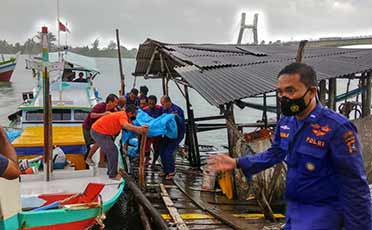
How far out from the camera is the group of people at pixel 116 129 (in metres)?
7.73

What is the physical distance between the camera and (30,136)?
9078 mm

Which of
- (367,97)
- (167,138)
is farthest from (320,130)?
(367,97)

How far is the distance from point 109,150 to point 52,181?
119 centimetres

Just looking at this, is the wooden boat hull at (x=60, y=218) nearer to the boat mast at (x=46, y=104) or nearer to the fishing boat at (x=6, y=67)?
the boat mast at (x=46, y=104)

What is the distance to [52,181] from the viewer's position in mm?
7500

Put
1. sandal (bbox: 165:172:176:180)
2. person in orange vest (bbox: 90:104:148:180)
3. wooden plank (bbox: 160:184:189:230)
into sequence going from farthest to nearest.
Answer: sandal (bbox: 165:172:176:180)
person in orange vest (bbox: 90:104:148:180)
wooden plank (bbox: 160:184:189:230)

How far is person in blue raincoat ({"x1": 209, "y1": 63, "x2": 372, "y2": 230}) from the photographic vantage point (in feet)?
7.97

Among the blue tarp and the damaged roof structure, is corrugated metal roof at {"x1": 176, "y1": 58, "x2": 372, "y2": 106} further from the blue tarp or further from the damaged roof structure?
the blue tarp

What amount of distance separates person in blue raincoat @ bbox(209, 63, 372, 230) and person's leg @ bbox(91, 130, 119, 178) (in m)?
5.38

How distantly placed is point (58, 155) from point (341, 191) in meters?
6.85

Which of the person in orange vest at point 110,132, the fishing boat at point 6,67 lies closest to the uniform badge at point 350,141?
the person in orange vest at point 110,132

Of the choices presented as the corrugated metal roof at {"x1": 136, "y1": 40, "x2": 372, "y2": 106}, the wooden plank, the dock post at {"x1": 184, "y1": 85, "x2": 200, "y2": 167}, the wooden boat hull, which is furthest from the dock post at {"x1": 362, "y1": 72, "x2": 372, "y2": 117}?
the wooden boat hull

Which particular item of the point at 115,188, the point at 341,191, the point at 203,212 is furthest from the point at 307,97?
the point at 115,188

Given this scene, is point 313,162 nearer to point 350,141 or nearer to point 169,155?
point 350,141
